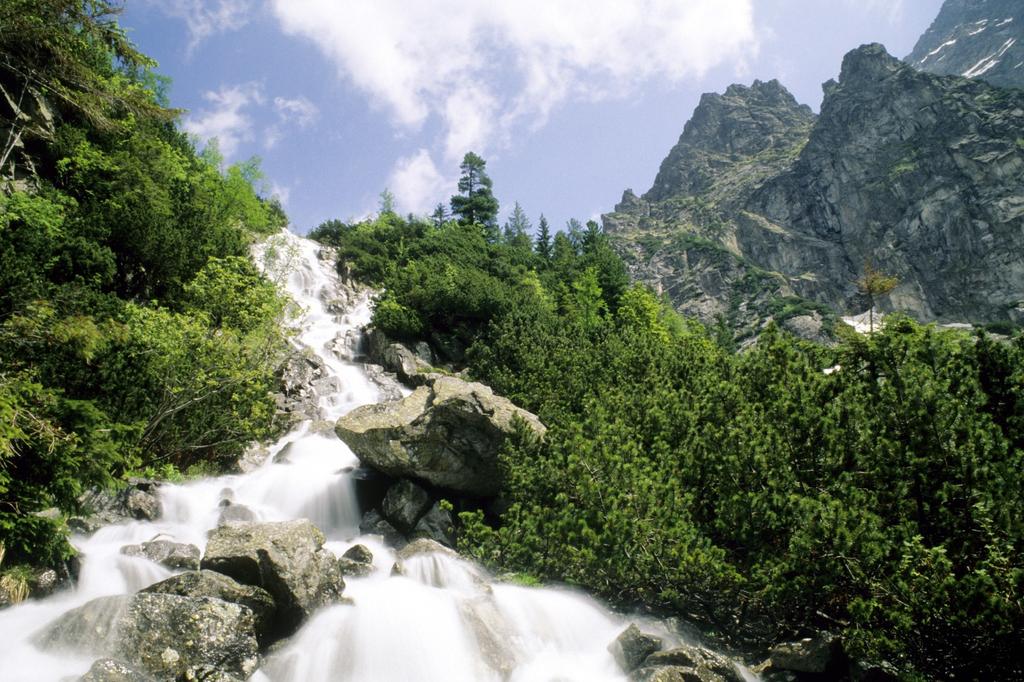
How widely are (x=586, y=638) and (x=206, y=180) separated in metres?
33.9

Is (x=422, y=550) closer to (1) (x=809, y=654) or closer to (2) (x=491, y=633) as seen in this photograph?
(2) (x=491, y=633)

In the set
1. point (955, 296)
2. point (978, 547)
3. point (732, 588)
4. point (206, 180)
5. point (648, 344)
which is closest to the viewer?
point (978, 547)

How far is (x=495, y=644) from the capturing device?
9336mm

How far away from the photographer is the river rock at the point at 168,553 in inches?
427

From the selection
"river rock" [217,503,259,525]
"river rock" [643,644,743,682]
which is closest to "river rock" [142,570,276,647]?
"river rock" [217,503,259,525]

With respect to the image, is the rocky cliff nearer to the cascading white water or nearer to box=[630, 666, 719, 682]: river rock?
the cascading white water

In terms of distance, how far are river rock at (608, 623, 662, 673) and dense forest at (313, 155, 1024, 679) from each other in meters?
1.25

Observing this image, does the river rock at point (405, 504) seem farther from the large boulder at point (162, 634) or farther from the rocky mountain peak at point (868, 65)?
the rocky mountain peak at point (868, 65)

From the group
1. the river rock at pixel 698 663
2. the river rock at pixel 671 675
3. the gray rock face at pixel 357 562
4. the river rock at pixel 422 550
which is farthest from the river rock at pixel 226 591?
the river rock at pixel 698 663

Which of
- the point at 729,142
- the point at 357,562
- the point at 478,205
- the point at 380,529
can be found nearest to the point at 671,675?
the point at 357,562

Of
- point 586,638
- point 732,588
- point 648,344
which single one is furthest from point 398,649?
point 648,344

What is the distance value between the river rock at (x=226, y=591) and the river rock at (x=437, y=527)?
226 inches

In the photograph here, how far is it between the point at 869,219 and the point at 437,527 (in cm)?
13271

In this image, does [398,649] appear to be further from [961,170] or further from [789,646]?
[961,170]
